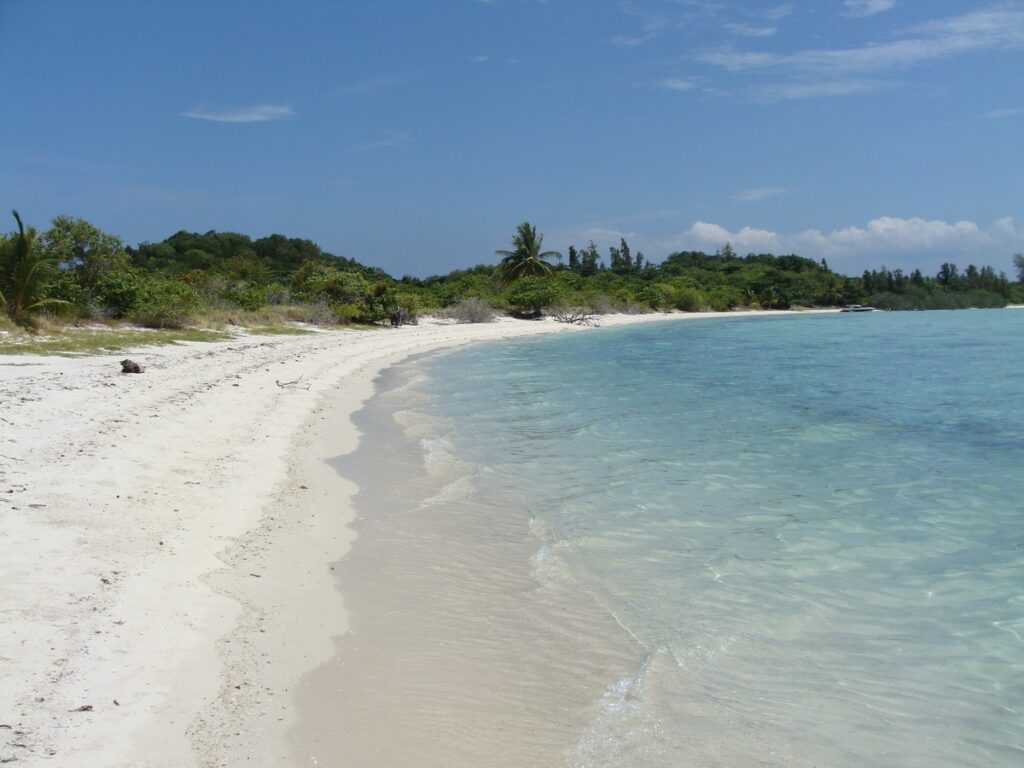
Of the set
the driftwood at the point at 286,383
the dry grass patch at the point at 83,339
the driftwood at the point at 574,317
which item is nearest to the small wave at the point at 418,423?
the driftwood at the point at 286,383

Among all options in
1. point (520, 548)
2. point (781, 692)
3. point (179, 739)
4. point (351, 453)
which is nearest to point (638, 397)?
point (351, 453)

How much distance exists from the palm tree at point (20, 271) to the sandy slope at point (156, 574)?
9.51m

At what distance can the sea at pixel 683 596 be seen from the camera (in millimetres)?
3652

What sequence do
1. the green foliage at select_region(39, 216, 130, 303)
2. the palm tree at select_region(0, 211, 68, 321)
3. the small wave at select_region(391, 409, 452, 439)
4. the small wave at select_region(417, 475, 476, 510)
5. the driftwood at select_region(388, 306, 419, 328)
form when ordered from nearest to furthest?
the small wave at select_region(417, 475, 476, 510), the small wave at select_region(391, 409, 452, 439), the palm tree at select_region(0, 211, 68, 321), the green foliage at select_region(39, 216, 130, 303), the driftwood at select_region(388, 306, 419, 328)

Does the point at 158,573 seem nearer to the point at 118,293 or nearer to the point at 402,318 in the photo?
the point at 118,293

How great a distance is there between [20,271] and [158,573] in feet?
58.1

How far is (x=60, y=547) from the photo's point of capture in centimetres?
493

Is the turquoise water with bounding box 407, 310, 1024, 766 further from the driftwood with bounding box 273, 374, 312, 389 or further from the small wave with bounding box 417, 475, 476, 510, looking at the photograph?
the driftwood with bounding box 273, 374, 312, 389

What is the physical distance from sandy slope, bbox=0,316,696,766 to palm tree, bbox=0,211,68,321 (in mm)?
9506

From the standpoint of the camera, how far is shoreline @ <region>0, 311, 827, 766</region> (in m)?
3.22

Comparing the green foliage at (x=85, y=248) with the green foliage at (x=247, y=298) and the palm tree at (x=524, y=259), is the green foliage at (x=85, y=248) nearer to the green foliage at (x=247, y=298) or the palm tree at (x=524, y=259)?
the green foliage at (x=247, y=298)

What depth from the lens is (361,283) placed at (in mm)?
38625

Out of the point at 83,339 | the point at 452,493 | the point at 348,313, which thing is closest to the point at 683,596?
the point at 452,493

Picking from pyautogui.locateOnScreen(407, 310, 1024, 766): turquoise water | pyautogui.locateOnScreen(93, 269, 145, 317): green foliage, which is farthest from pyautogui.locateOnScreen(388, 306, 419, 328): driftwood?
pyautogui.locateOnScreen(407, 310, 1024, 766): turquoise water
